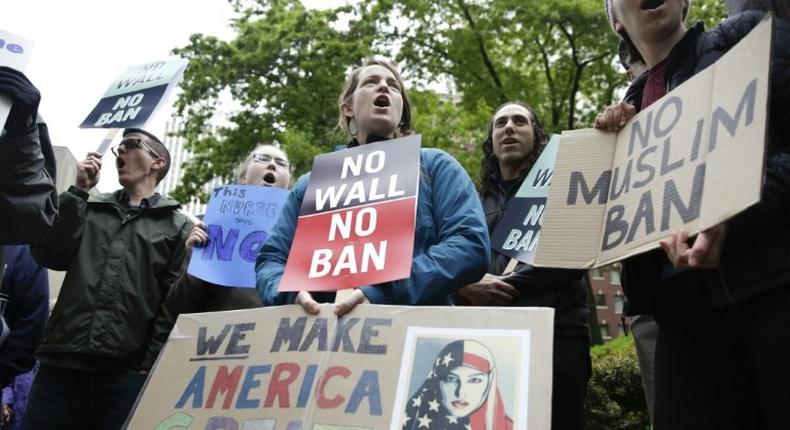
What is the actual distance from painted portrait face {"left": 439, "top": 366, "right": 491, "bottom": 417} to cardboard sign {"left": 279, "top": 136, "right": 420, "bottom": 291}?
1.25 feet

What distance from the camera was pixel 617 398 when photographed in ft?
18.5

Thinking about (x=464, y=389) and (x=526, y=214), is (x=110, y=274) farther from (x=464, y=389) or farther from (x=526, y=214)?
(x=464, y=389)

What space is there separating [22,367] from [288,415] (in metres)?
2.36

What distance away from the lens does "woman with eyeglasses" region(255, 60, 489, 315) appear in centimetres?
225

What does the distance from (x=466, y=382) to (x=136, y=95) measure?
2818 mm

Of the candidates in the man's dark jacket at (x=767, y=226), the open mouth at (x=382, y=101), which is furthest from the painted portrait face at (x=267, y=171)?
the man's dark jacket at (x=767, y=226)

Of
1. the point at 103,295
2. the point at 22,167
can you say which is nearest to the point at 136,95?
the point at 103,295

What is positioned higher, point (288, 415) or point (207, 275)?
point (207, 275)

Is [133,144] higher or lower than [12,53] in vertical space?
higher

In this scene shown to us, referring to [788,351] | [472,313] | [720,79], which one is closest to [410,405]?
[472,313]

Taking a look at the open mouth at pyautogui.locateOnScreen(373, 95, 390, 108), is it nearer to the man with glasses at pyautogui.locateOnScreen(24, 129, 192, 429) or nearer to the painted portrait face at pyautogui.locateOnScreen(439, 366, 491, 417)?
the painted portrait face at pyautogui.locateOnScreen(439, 366, 491, 417)

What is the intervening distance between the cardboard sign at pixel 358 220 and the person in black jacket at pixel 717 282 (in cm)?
67

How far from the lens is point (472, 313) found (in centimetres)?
196

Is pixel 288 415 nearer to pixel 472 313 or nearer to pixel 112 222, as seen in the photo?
pixel 472 313
